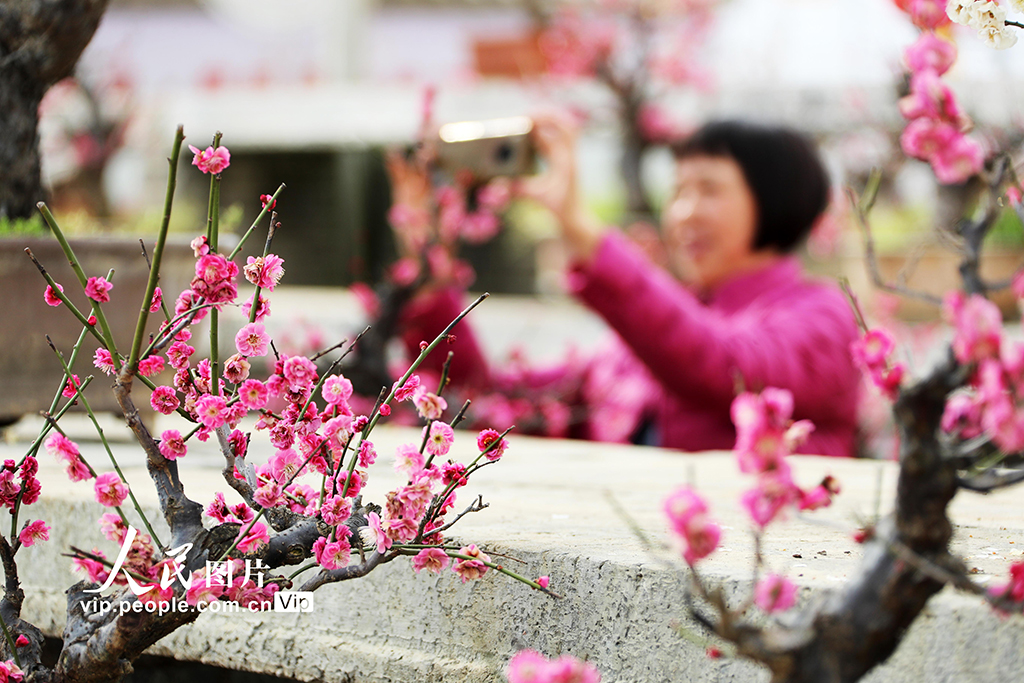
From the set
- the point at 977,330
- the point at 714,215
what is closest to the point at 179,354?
the point at 977,330

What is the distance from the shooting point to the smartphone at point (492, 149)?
2.74m

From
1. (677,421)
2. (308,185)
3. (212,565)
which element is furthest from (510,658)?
(308,185)

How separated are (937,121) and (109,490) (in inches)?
30.8

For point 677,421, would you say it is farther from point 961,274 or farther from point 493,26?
point 493,26

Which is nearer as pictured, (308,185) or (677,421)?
(677,421)

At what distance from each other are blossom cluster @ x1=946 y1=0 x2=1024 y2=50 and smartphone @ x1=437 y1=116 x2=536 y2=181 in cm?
182

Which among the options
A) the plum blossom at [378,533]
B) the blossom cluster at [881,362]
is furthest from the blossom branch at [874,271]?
the plum blossom at [378,533]

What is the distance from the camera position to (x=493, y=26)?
14.1m

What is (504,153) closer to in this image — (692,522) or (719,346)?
(719,346)

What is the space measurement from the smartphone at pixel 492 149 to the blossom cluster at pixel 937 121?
6.24ft

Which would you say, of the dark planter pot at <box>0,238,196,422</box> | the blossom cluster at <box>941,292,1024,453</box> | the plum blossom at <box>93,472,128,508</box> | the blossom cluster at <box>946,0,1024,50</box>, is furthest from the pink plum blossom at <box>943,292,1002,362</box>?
the dark planter pot at <box>0,238,196,422</box>

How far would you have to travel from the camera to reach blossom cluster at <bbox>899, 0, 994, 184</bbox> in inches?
30.8

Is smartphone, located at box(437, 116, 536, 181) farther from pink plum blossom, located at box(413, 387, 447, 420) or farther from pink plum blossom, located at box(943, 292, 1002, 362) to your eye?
pink plum blossom, located at box(943, 292, 1002, 362)

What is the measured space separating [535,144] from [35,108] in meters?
1.32
